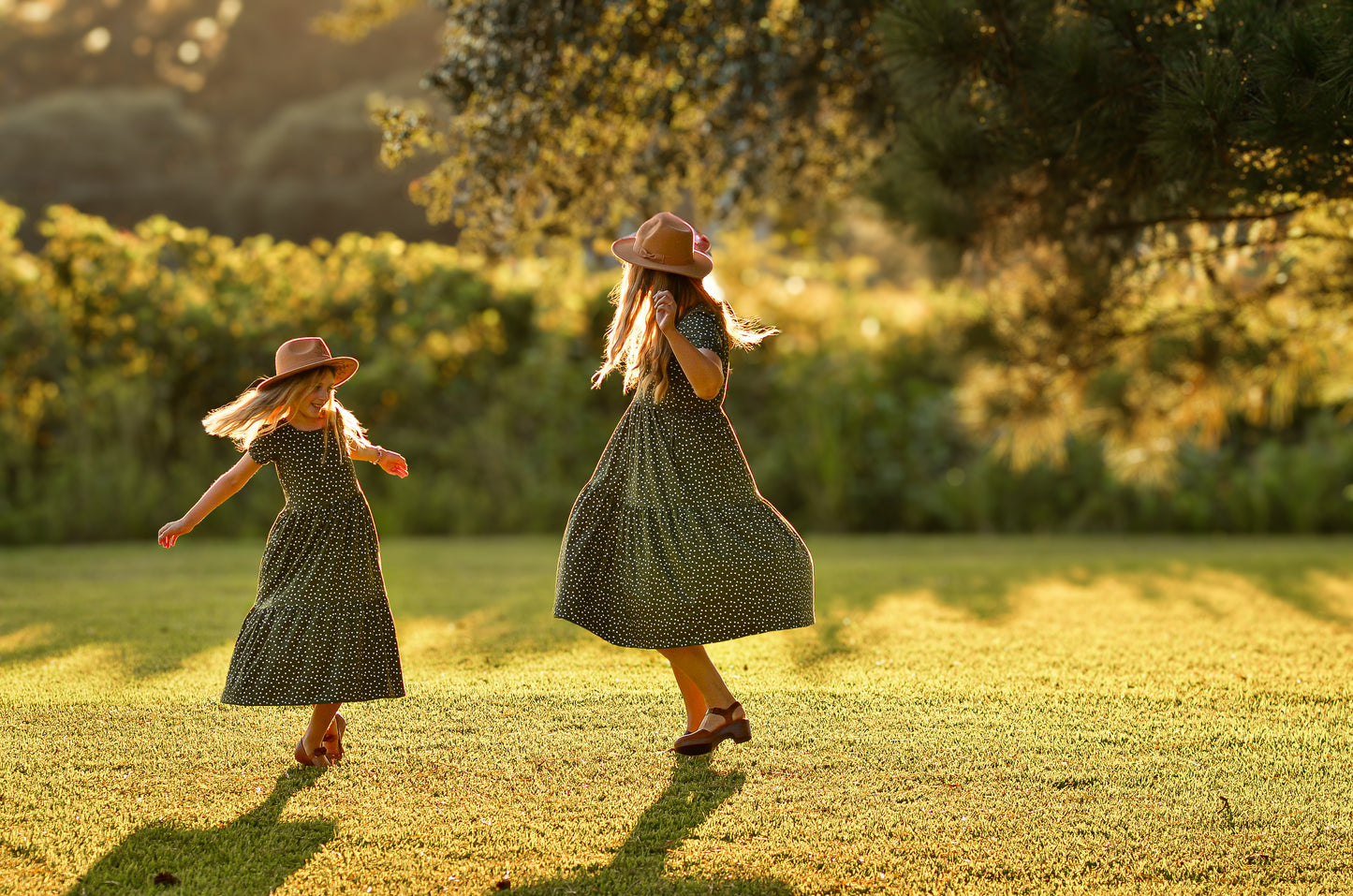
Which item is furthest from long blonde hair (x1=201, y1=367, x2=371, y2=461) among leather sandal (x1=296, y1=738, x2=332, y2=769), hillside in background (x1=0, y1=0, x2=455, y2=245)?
hillside in background (x1=0, y1=0, x2=455, y2=245)

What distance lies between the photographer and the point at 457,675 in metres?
A: 4.96

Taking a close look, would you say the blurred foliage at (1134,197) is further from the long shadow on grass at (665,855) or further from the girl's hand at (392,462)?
the long shadow on grass at (665,855)

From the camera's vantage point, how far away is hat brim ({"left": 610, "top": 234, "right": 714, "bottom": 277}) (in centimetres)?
378

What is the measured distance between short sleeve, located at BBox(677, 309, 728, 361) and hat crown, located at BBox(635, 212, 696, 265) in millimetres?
174

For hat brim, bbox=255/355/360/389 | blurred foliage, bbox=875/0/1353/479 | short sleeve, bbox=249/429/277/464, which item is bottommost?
short sleeve, bbox=249/429/277/464

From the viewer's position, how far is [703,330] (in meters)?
3.80

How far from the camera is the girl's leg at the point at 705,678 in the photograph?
383cm

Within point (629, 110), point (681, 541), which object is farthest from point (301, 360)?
point (629, 110)

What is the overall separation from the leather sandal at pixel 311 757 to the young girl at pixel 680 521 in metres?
0.80

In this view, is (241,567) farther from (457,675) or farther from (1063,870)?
(1063,870)

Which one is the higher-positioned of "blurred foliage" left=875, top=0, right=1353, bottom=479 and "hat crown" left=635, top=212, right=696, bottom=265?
"blurred foliage" left=875, top=0, right=1353, bottom=479

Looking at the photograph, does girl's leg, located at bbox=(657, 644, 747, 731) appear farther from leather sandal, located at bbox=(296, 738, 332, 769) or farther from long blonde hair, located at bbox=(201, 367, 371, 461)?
long blonde hair, located at bbox=(201, 367, 371, 461)

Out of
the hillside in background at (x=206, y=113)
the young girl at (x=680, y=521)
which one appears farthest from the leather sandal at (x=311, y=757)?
the hillside in background at (x=206, y=113)

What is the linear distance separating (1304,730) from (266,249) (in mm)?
10467
